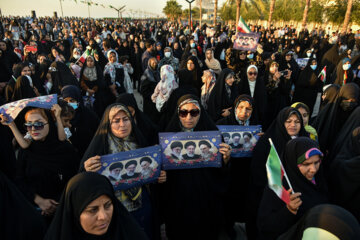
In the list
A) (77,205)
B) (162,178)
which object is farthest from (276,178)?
(77,205)

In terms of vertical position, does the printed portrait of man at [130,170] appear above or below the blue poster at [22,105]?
below

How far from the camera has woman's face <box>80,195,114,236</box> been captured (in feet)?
4.90

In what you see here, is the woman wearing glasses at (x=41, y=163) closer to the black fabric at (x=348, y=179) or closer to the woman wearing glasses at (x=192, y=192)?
the woman wearing glasses at (x=192, y=192)

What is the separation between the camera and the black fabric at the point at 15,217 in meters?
1.80

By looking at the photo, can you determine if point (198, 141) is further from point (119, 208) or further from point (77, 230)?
point (77, 230)

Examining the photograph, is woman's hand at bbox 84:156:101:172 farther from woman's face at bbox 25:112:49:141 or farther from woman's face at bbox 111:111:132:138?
woman's face at bbox 25:112:49:141

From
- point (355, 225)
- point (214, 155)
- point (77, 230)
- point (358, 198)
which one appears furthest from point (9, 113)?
point (358, 198)

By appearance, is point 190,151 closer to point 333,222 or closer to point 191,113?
point 191,113

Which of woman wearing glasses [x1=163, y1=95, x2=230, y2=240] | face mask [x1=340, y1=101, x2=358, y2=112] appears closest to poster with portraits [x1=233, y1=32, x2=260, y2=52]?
face mask [x1=340, y1=101, x2=358, y2=112]

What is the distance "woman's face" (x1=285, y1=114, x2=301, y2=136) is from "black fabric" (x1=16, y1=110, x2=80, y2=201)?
2.35 metres

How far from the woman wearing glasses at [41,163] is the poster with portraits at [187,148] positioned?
3.49ft

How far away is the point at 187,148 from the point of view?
2.27m

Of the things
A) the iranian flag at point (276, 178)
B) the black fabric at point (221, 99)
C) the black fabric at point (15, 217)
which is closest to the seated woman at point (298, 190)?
the iranian flag at point (276, 178)

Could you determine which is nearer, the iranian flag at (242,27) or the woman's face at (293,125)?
the woman's face at (293,125)
